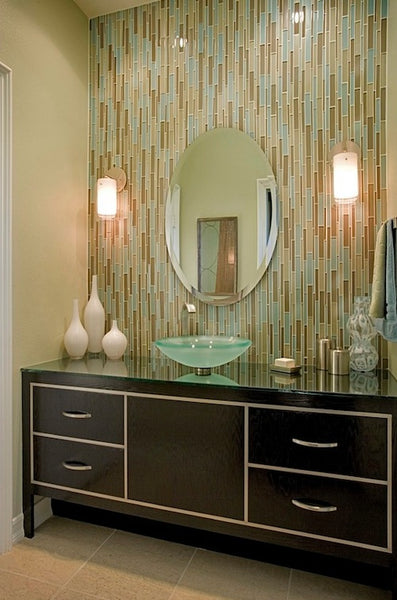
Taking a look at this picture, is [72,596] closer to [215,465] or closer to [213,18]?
[215,465]

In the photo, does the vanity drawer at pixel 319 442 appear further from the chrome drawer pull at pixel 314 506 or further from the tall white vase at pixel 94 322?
the tall white vase at pixel 94 322

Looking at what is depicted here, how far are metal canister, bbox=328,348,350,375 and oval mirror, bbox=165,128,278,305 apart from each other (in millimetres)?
586

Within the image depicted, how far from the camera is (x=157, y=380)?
74.8 inches

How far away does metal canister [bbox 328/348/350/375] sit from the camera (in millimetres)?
1989

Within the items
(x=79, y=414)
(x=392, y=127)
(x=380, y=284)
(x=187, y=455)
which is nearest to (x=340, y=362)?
(x=380, y=284)

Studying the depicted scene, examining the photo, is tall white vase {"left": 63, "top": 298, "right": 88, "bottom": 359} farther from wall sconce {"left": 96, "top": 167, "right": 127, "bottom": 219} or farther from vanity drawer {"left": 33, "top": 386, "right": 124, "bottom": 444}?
wall sconce {"left": 96, "top": 167, "right": 127, "bottom": 219}

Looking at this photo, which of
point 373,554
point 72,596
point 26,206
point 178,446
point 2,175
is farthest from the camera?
point 26,206

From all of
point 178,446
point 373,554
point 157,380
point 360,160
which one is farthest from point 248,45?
point 373,554

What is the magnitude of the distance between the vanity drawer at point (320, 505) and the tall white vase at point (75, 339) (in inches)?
46.8

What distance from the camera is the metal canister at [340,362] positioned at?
1.99m

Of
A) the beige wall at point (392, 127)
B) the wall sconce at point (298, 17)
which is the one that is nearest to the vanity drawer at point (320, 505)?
the beige wall at point (392, 127)

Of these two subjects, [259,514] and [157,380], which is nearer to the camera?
[259,514]

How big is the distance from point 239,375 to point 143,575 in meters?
0.96

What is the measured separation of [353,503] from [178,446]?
733 mm
